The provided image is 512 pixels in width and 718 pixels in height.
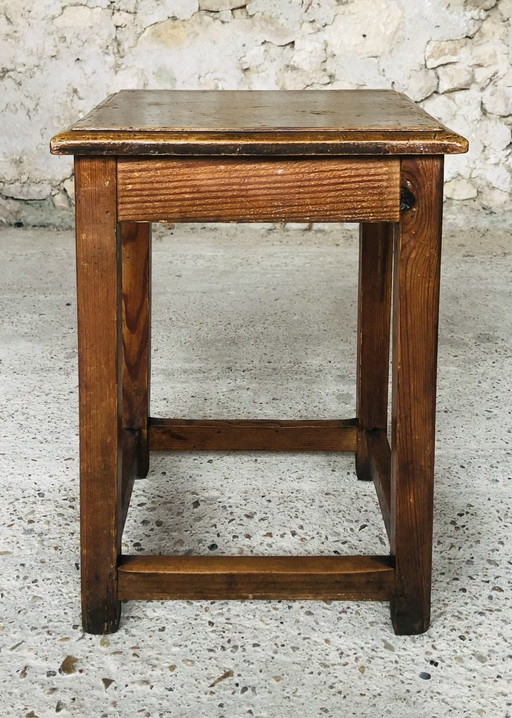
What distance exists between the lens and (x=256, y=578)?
138 cm

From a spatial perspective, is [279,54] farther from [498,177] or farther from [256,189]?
[256,189]

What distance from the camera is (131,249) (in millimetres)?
1735

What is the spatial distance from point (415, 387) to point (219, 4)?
3.01m

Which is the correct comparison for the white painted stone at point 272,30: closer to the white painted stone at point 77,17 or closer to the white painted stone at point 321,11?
the white painted stone at point 321,11

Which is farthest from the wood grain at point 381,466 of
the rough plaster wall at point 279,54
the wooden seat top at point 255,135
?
the rough plaster wall at point 279,54

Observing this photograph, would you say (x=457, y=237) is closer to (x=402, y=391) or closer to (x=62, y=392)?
(x=62, y=392)

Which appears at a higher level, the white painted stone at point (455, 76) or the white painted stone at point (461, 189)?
the white painted stone at point (455, 76)

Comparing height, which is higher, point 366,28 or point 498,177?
point 366,28

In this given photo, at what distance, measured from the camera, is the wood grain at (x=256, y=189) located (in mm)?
1221

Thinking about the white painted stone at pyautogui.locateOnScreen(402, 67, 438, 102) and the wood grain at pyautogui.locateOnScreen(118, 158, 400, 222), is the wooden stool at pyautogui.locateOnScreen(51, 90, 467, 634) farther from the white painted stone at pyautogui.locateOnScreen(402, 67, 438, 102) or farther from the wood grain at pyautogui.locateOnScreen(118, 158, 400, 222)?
the white painted stone at pyautogui.locateOnScreen(402, 67, 438, 102)

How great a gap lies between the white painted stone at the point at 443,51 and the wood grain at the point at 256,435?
2.46 m

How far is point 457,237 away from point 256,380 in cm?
185

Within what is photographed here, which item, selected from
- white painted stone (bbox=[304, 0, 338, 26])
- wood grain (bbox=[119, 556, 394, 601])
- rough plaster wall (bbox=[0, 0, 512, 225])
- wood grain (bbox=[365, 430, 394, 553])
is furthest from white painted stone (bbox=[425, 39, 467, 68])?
wood grain (bbox=[119, 556, 394, 601])

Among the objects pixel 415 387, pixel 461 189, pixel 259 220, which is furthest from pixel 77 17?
pixel 415 387
